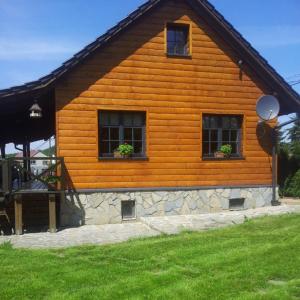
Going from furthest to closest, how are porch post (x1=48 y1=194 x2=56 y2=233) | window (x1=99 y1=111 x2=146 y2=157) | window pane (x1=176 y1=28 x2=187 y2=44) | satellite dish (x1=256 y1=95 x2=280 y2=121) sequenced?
satellite dish (x1=256 y1=95 x2=280 y2=121)
window pane (x1=176 y1=28 x2=187 y2=44)
window (x1=99 y1=111 x2=146 y2=157)
porch post (x1=48 y1=194 x2=56 y2=233)

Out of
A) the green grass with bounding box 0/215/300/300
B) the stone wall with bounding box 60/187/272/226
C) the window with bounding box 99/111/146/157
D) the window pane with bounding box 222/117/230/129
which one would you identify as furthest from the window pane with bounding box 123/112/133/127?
the green grass with bounding box 0/215/300/300

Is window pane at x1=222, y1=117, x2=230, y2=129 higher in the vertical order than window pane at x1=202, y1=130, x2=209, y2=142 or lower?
higher

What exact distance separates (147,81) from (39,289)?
A: 803 cm

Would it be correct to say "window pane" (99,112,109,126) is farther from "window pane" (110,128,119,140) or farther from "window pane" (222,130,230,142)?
"window pane" (222,130,230,142)

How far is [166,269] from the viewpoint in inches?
274

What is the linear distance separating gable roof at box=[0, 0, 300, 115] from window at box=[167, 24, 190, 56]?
70cm

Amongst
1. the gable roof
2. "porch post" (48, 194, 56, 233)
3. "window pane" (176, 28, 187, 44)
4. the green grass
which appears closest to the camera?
the green grass

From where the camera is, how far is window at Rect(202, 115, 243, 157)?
13.9m

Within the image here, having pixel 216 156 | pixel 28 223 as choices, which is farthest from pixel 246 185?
pixel 28 223

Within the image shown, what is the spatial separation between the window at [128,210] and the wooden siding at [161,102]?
21.0 inches

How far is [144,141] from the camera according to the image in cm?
1305

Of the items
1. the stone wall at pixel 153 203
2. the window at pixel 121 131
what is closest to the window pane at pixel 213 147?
the stone wall at pixel 153 203


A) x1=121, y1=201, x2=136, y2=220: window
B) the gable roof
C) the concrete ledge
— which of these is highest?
the gable roof

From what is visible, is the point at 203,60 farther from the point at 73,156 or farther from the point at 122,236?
the point at 122,236
